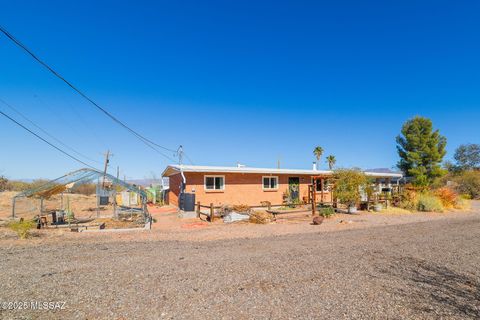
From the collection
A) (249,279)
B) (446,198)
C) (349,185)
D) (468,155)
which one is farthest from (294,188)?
(468,155)

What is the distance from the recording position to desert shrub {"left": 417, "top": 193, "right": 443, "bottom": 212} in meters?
18.5

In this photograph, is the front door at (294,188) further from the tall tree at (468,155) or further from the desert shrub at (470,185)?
the tall tree at (468,155)

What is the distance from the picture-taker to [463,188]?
30.9 metres

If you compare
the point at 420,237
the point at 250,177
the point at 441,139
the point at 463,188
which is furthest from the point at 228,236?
the point at 441,139

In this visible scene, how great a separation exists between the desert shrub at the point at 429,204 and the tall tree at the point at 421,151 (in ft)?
46.9

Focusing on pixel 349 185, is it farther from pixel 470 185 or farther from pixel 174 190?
pixel 470 185

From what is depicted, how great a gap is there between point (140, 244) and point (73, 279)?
3.56 metres

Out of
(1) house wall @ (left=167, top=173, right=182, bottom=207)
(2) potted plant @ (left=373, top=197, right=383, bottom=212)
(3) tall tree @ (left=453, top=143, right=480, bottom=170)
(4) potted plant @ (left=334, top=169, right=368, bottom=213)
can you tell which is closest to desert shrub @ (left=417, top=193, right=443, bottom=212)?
(2) potted plant @ (left=373, top=197, right=383, bottom=212)

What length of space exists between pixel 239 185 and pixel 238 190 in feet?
1.21

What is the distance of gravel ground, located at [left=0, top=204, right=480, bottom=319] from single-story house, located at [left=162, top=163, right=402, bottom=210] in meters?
9.36

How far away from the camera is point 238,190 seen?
65.0 ft

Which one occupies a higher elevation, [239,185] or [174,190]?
[239,185]

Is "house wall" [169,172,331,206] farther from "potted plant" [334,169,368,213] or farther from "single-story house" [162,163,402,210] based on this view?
"potted plant" [334,169,368,213]

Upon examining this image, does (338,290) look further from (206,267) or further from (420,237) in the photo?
(420,237)
